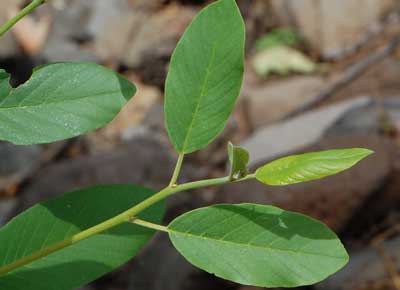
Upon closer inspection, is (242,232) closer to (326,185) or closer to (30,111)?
(30,111)

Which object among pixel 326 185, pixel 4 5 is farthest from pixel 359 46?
pixel 4 5

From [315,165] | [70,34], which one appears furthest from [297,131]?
[315,165]

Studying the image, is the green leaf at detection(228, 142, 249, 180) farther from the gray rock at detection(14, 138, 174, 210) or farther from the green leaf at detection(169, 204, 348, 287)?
the gray rock at detection(14, 138, 174, 210)

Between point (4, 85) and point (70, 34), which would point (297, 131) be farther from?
point (4, 85)

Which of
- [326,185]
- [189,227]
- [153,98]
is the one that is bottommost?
[153,98]

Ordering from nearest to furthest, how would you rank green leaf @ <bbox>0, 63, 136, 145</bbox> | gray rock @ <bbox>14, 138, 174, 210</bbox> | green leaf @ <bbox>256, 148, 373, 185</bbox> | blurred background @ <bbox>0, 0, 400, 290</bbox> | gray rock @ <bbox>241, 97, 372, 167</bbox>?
green leaf @ <bbox>256, 148, 373, 185</bbox> < green leaf @ <bbox>0, 63, 136, 145</bbox> < blurred background @ <bbox>0, 0, 400, 290</bbox> < gray rock @ <bbox>14, 138, 174, 210</bbox> < gray rock @ <bbox>241, 97, 372, 167</bbox>

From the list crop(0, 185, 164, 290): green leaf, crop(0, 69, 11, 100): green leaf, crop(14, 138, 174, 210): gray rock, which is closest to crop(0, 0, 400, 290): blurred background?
crop(14, 138, 174, 210): gray rock
